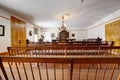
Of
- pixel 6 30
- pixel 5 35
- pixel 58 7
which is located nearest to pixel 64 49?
pixel 58 7

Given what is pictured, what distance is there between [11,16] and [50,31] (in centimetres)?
1045

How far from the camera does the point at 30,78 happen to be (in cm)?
246

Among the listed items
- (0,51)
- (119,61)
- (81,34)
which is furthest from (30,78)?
(81,34)

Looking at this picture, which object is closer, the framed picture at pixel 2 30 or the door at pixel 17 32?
the framed picture at pixel 2 30

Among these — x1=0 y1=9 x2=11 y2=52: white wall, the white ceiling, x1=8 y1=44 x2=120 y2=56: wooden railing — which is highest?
the white ceiling

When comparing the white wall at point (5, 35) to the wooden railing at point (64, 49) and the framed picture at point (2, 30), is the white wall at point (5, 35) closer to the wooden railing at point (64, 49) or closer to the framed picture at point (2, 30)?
the framed picture at point (2, 30)

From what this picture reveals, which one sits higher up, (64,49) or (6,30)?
(6,30)

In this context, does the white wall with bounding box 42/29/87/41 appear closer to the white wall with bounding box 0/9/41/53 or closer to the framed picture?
the white wall with bounding box 0/9/41/53

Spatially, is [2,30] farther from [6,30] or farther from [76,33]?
[76,33]

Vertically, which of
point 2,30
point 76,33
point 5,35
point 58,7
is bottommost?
point 5,35

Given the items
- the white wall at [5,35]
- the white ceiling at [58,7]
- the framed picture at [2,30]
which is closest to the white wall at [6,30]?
the white wall at [5,35]

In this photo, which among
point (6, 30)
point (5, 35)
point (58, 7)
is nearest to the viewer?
point (58, 7)

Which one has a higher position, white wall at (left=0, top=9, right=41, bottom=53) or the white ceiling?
the white ceiling

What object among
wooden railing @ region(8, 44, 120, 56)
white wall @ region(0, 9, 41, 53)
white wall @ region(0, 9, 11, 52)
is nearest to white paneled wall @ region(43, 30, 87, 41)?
white wall @ region(0, 9, 41, 53)
